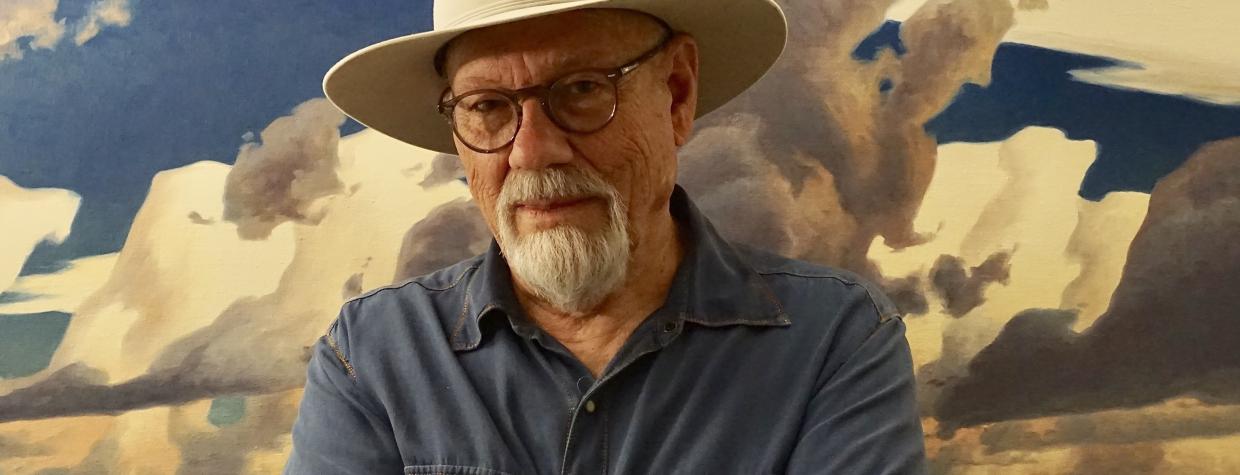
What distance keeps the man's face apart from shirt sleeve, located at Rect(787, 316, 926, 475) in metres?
0.34

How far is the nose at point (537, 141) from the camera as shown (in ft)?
3.32

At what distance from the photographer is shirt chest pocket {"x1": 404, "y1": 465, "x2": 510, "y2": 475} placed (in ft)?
3.53

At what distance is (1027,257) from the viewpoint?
1330 mm

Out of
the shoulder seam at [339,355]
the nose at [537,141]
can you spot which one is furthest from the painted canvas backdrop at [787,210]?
the nose at [537,141]

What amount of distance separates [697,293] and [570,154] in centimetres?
30

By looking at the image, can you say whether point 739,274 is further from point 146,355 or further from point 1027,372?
point 146,355

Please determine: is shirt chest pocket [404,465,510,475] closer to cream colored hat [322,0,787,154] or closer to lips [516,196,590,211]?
lips [516,196,590,211]

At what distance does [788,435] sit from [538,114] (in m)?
0.54

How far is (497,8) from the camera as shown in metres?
1.03

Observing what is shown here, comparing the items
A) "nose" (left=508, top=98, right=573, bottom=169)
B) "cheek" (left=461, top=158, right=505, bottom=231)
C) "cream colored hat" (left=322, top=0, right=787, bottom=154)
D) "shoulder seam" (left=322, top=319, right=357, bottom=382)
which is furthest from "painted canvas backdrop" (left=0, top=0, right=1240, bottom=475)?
"nose" (left=508, top=98, right=573, bottom=169)

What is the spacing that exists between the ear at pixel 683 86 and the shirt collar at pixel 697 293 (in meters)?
0.15

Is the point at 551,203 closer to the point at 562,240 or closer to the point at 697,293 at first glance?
the point at 562,240

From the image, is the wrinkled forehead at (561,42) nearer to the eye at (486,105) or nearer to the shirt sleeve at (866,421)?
the eye at (486,105)

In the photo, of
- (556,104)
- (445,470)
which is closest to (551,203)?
(556,104)
